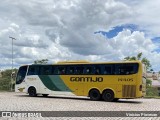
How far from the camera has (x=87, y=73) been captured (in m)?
26.8

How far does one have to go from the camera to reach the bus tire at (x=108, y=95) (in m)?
25.4

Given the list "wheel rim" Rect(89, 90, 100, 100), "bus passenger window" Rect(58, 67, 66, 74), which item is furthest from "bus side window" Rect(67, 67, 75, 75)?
"wheel rim" Rect(89, 90, 100, 100)

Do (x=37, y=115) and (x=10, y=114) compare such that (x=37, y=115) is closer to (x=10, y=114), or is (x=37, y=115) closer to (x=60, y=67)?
(x=10, y=114)

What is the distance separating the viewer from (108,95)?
84.3 feet

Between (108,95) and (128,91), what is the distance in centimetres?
166

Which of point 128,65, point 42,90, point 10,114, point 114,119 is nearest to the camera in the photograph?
point 114,119

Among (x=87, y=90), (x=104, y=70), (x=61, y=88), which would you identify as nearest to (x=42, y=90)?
(x=61, y=88)

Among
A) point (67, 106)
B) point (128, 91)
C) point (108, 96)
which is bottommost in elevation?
point (67, 106)

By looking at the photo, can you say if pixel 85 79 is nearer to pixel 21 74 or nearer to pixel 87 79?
pixel 87 79

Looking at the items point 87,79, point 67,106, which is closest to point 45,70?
point 87,79

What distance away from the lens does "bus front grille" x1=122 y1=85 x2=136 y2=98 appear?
24566mm

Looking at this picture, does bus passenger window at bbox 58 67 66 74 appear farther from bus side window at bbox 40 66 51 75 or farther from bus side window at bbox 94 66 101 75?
bus side window at bbox 94 66 101 75

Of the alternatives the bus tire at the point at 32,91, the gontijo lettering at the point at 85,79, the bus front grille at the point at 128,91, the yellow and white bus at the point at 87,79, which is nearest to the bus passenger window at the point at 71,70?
the yellow and white bus at the point at 87,79

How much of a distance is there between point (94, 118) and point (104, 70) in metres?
12.5
